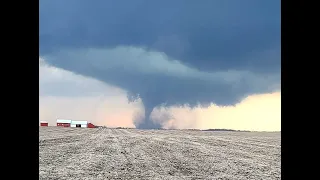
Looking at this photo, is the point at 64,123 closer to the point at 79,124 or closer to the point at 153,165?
the point at 79,124

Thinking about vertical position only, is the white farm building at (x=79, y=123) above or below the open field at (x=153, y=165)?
below

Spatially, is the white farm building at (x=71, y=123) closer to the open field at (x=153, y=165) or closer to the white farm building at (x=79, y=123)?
the white farm building at (x=79, y=123)

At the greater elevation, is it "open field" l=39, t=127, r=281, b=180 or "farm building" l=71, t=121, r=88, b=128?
"open field" l=39, t=127, r=281, b=180

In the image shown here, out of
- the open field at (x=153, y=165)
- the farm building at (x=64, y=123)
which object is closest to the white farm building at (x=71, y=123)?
the farm building at (x=64, y=123)

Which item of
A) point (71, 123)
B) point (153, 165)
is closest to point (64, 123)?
point (71, 123)

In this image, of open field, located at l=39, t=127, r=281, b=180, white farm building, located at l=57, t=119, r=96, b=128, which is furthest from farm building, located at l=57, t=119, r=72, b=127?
open field, located at l=39, t=127, r=281, b=180

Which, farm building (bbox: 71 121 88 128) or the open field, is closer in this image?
the open field

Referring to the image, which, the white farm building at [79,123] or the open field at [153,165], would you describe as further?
the white farm building at [79,123]

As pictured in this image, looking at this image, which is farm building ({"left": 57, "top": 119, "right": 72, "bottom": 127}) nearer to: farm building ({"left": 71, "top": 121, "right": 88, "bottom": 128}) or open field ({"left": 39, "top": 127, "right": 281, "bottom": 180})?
farm building ({"left": 71, "top": 121, "right": 88, "bottom": 128})

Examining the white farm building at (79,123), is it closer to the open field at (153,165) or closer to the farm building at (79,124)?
the farm building at (79,124)
